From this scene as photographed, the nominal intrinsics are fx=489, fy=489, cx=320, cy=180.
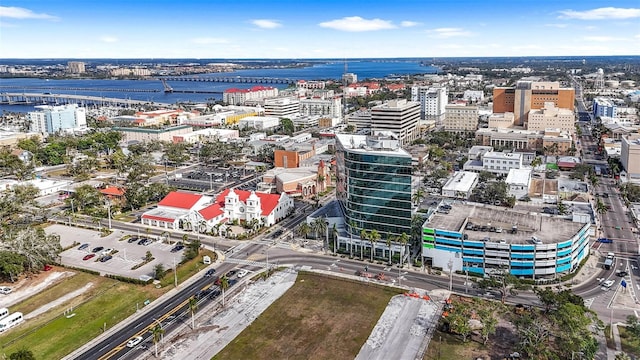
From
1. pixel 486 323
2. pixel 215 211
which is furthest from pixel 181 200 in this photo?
pixel 486 323

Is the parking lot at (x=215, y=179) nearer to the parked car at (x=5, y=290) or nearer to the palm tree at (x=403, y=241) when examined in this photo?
the palm tree at (x=403, y=241)

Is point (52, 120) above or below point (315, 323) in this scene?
above

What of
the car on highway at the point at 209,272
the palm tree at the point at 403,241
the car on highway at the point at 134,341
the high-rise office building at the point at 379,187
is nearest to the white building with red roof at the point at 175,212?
the car on highway at the point at 209,272

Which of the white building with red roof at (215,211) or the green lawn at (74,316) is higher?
the white building with red roof at (215,211)

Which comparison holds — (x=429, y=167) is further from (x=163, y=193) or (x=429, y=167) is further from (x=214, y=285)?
(x=214, y=285)

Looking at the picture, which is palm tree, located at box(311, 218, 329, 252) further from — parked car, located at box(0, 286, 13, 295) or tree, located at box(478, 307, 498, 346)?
parked car, located at box(0, 286, 13, 295)

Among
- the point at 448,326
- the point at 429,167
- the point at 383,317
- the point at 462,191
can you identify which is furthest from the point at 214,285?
the point at 429,167

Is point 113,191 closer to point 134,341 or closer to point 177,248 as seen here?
point 177,248
